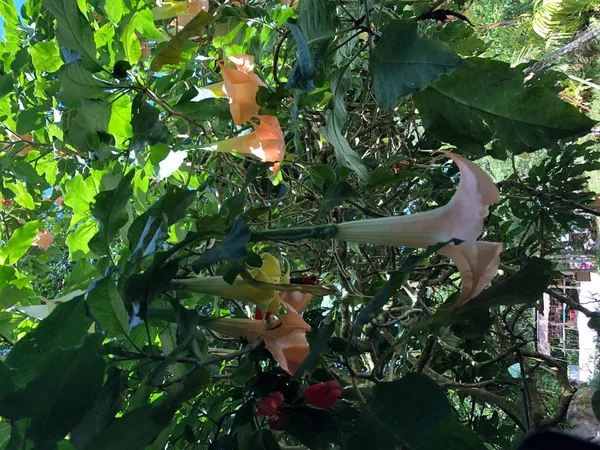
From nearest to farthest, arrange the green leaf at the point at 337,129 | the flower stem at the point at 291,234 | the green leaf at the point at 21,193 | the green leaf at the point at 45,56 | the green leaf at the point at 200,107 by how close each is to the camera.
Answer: the flower stem at the point at 291,234, the green leaf at the point at 337,129, the green leaf at the point at 200,107, the green leaf at the point at 45,56, the green leaf at the point at 21,193

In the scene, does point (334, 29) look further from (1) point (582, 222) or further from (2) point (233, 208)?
(1) point (582, 222)

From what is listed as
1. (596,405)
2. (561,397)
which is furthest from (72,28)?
(561,397)

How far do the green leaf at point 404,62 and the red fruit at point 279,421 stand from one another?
0.29 m

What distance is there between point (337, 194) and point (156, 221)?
0.18 m

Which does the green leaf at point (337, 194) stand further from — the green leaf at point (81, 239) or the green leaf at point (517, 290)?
the green leaf at point (81, 239)

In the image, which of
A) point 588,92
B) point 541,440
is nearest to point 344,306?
point 541,440

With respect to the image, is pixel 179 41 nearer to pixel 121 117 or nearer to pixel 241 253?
pixel 121 117

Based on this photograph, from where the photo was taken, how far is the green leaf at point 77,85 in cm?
54

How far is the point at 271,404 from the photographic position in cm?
45

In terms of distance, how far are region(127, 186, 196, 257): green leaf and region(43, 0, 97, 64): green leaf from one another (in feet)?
0.64

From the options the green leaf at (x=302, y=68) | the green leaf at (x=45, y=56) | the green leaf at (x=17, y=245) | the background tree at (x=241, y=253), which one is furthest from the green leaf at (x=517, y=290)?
the green leaf at (x=45, y=56)

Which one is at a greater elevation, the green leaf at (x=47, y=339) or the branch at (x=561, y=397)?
the green leaf at (x=47, y=339)

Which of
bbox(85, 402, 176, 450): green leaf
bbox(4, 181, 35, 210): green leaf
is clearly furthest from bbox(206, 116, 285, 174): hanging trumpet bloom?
bbox(4, 181, 35, 210): green leaf

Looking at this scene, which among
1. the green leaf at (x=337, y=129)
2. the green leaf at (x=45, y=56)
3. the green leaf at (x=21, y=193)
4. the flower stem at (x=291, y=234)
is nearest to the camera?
the flower stem at (x=291, y=234)
